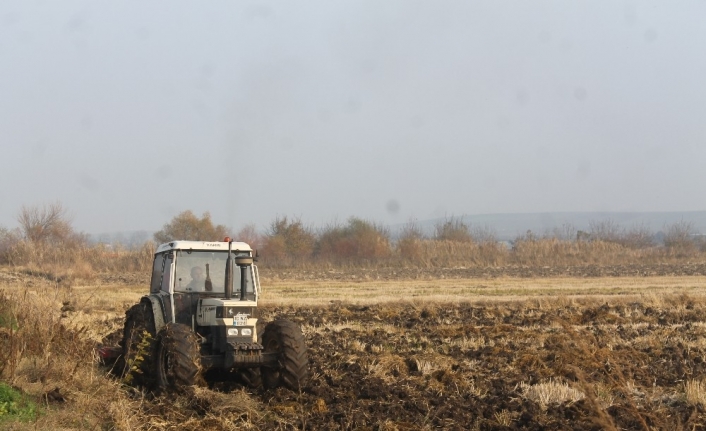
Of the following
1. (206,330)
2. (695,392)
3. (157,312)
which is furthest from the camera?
(157,312)

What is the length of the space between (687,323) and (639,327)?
1437mm

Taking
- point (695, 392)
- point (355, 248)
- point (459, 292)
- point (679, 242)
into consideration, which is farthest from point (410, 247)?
point (695, 392)

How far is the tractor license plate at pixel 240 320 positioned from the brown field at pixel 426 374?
908mm

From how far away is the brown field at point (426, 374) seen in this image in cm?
893

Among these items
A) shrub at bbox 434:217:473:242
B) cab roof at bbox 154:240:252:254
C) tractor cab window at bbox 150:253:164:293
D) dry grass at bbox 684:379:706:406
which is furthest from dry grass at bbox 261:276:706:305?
shrub at bbox 434:217:473:242

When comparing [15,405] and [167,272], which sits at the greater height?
[167,272]

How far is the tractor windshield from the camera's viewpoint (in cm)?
1218

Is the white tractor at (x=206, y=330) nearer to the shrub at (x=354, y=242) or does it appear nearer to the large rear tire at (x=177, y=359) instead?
the large rear tire at (x=177, y=359)

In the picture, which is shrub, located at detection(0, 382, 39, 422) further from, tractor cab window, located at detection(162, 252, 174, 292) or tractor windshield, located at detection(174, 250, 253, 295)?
tractor windshield, located at detection(174, 250, 253, 295)

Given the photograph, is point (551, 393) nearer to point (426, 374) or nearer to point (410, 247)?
point (426, 374)

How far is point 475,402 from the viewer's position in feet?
33.2

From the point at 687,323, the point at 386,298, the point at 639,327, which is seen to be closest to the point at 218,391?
the point at 639,327

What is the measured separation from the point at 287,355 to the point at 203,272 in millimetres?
2193

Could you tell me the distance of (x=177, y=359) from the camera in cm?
1044
